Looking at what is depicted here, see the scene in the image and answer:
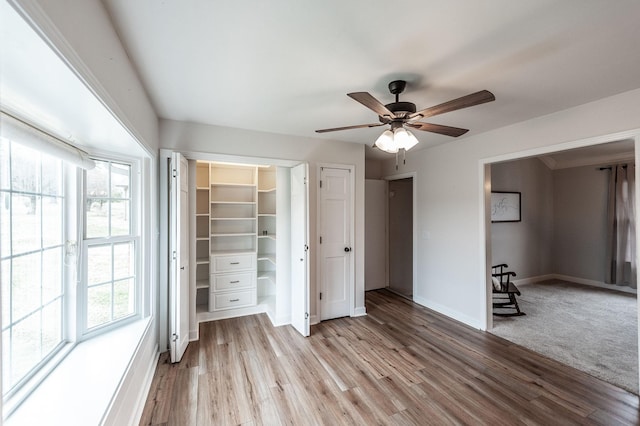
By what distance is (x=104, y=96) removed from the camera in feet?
4.20

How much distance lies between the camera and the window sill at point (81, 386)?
3.98 ft

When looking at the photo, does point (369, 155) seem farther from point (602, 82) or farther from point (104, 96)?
point (104, 96)

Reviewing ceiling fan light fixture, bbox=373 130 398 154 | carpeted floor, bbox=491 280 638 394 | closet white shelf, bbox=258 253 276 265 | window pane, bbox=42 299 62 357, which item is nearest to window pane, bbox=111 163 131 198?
window pane, bbox=42 299 62 357

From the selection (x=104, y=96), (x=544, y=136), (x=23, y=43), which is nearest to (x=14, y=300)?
(x=104, y=96)

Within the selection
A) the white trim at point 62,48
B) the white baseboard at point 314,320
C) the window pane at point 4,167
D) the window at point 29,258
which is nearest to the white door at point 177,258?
the window at point 29,258

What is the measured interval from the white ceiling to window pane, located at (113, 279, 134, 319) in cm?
165

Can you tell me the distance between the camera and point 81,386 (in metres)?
1.42

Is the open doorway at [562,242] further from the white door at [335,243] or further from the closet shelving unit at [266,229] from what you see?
the closet shelving unit at [266,229]

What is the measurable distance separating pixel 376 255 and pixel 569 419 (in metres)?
3.19

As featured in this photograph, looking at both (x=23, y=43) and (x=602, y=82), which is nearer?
(x=23, y=43)

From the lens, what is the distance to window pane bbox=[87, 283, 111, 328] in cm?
194

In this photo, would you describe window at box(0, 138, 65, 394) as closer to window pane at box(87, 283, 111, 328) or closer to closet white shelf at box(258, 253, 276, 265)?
window pane at box(87, 283, 111, 328)

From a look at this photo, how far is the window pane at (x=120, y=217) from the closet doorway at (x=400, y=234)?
4.06m

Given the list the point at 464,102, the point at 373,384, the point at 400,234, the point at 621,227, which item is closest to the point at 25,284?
the point at 373,384
